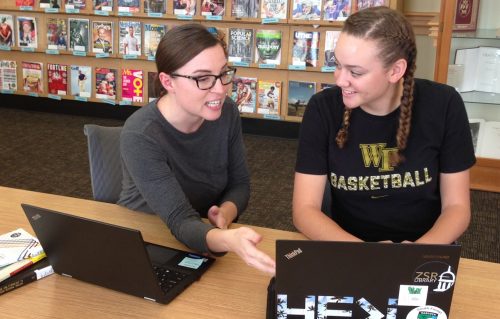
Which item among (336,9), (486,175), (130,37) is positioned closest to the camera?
(486,175)

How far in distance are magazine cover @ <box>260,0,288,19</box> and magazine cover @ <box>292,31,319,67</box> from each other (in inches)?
7.7

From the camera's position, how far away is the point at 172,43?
5.01 feet

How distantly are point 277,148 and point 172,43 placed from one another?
10.0 feet

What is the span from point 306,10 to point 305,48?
300mm

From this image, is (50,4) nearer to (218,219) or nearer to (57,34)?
(57,34)

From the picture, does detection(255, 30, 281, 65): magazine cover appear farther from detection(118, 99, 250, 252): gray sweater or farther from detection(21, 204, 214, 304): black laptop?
detection(21, 204, 214, 304): black laptop

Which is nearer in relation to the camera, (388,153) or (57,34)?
(388,153)

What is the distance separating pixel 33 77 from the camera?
539cm

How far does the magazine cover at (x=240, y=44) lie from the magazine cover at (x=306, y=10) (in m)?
0.42

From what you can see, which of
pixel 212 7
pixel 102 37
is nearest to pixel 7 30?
pixel 102 37

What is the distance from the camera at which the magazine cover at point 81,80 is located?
5176 millimetres

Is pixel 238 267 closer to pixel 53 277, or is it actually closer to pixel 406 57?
pixel 53 277

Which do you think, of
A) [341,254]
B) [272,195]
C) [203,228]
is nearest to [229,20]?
[272,195]

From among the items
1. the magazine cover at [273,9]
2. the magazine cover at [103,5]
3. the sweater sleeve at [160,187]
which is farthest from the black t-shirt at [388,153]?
the magazine cover at [103,5]
